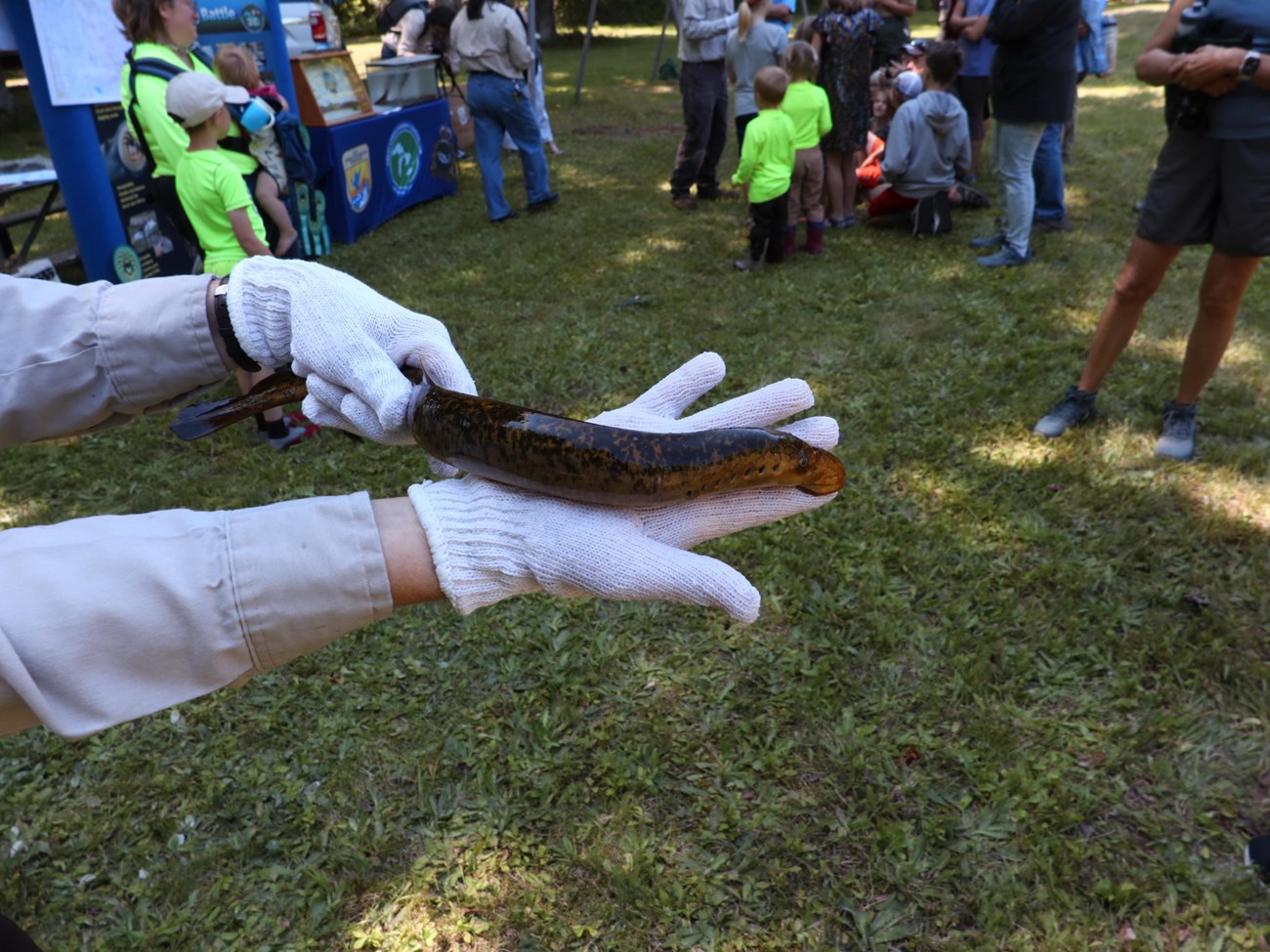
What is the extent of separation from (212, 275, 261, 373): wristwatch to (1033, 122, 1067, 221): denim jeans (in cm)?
760

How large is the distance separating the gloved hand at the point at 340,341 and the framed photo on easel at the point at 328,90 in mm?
7174

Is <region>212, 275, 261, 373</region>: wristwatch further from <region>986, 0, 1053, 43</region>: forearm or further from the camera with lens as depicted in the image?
<region>986, 0, 1053, 43</region>: forearm

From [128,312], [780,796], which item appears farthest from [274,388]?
[780,796]

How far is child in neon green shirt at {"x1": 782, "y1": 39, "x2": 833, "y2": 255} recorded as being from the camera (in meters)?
7.68

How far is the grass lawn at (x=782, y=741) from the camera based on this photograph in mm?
2488

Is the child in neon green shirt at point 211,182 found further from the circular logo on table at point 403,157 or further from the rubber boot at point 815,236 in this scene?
the rubber boot at point 815,236

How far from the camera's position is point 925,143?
8070mm

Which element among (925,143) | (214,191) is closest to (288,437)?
(214,191)

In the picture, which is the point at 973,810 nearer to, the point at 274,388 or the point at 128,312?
the point at 274,388

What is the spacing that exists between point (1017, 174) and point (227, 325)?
21.9 ft

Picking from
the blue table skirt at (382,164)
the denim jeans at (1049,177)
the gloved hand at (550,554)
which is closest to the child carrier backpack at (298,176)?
the blue table skirt at (382,164)

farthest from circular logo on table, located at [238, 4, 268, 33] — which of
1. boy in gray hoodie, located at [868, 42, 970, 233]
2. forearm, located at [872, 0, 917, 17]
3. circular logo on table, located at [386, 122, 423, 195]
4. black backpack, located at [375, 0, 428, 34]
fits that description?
forearm, located at [872, 0, 917, 17]

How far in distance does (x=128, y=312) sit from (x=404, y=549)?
968mm

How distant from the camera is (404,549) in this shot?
150 centimetres
